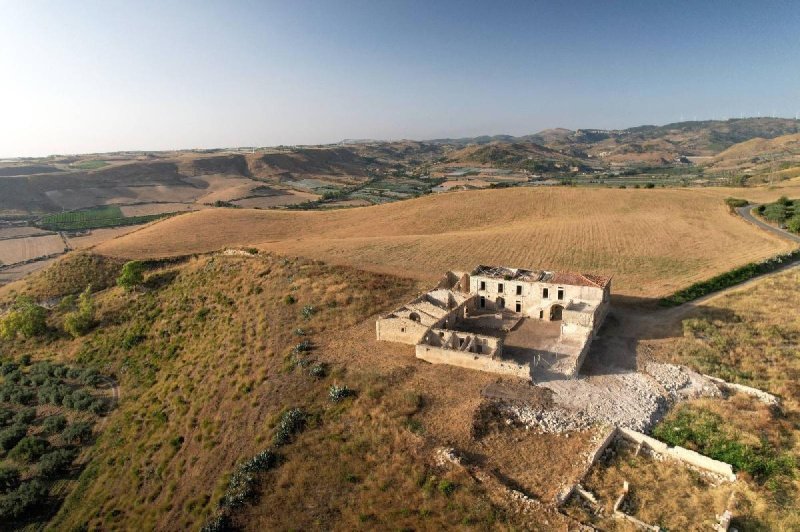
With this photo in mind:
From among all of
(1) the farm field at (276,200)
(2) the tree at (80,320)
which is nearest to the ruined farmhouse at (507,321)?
(2) the tree at (80,320)

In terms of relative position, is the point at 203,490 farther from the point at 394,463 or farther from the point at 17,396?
the point at 17,396

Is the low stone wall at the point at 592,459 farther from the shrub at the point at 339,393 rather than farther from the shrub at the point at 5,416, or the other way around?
the shrub at the point at 5,416

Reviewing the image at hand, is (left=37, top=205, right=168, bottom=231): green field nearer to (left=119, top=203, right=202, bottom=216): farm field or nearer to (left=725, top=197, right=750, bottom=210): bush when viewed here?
(left=119, top=203, right=202, bottom=216): farm field

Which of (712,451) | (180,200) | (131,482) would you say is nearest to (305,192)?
(180,200)


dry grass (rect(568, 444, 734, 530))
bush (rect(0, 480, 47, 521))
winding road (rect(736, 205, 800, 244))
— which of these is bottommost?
bush (rect(0, 480, 47, 521))

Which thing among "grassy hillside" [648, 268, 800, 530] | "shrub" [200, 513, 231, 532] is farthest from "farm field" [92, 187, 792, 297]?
"shrub" [200, 513, 231, 532]

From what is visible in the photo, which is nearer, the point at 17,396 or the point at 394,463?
the point at 394,463
